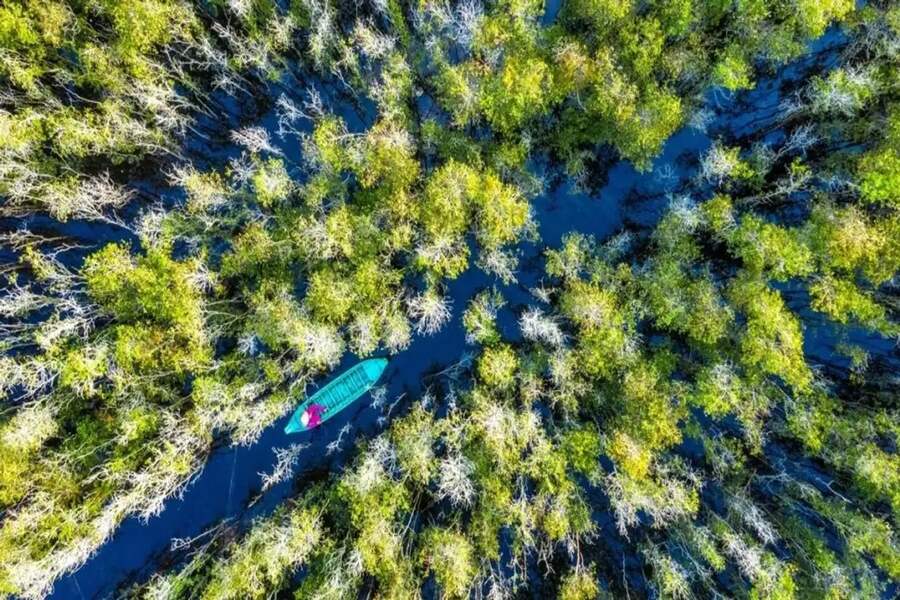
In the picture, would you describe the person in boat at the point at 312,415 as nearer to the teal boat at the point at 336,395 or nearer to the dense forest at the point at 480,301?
the teal boat at the point at 336,395

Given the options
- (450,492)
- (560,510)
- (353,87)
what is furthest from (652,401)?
(353,87)

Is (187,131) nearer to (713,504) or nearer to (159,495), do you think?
(159,495)

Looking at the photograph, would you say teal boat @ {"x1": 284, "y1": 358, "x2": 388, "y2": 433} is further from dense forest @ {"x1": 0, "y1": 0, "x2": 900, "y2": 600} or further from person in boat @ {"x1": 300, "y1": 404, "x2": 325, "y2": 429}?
dense forest @ {"x1": 0, "y1": 0, "x2": 900, "y2": 600}

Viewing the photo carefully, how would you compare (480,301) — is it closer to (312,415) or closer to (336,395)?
(336,395)

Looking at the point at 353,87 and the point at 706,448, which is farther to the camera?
the point at 353,87

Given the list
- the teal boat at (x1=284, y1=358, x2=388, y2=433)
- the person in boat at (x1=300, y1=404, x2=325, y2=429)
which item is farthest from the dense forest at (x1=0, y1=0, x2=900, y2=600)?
the person in boat at (x1=300, y1=404, x2=325, y2=429)

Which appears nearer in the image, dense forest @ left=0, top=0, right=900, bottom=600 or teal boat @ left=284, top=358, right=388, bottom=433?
dense forest @ left=0, top=0, right=900, bottom=600
